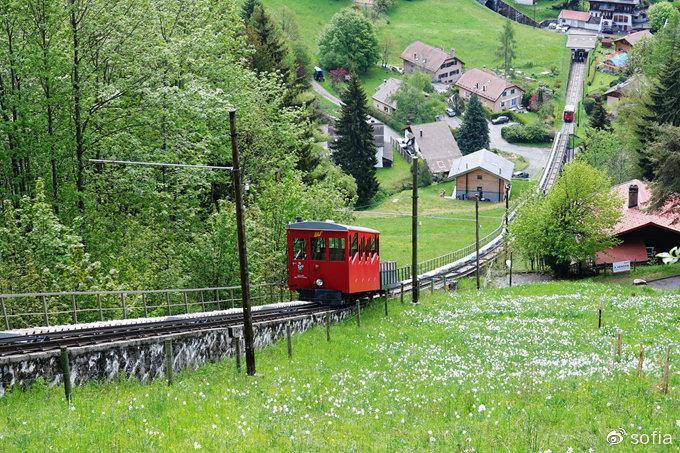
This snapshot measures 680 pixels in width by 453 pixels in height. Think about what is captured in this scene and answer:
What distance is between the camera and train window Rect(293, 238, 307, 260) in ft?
114

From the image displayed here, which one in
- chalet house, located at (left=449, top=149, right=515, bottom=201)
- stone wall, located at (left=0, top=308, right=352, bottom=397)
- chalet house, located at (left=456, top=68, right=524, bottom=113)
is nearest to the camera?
stone wall, located at (left=0, top=308, right=352, bottom=397)

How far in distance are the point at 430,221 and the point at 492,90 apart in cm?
7211

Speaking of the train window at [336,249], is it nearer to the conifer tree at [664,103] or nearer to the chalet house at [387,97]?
the conifer tree at [664,103]

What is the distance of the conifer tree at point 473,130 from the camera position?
14175 cm

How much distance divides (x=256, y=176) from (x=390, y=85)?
110 m

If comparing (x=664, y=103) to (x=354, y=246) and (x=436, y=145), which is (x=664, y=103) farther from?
(x=354, y=246)

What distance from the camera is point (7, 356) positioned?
54.4 ft

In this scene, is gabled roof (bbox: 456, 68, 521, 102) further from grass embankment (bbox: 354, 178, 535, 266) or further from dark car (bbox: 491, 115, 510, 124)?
grass embankment (bbox: 354, 178, 535, 266)

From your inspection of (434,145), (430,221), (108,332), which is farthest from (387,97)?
(108,332)

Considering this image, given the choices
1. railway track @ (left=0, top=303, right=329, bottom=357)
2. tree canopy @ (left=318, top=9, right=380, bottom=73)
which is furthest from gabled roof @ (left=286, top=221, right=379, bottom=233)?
tree canopy @ (left=318, top=9, right=380, bottom=73)

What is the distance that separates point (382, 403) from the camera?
16.9 meters

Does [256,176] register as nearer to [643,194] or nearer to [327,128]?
[643,194]

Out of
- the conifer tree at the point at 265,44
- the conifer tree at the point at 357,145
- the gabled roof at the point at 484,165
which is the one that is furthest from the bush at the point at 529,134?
the conifer tree at the point at 265,44

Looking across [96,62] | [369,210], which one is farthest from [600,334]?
[369,210]
